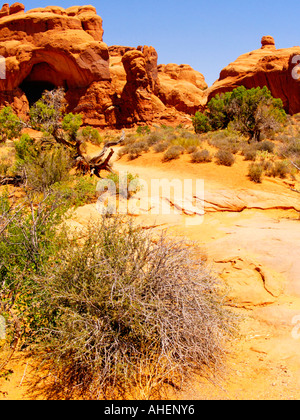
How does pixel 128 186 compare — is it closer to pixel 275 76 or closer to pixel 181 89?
pixel 275 76

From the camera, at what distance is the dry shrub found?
256cm

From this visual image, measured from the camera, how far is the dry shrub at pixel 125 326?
8.39ft

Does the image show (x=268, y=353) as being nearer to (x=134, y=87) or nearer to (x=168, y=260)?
(x=168, y=260)

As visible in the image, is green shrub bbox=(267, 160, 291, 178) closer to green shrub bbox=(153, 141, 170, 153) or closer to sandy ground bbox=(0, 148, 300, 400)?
sandy ground bbox=(0, 148, 300, 400)

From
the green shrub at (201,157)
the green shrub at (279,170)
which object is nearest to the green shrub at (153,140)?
the green shrub at (201,157)

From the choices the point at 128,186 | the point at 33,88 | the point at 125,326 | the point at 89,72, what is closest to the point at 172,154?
the point at 128,186

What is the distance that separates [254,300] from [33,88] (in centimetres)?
3237

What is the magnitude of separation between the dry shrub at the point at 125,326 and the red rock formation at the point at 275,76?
32.1m

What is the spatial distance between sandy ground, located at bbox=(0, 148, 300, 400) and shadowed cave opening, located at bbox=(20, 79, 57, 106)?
26544 millimetres

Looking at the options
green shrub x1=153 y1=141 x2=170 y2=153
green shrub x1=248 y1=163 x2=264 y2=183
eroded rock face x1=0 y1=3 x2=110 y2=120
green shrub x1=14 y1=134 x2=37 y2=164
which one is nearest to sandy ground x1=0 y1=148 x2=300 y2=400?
green shrub x1=248 y1=163 x2=264 y2=183

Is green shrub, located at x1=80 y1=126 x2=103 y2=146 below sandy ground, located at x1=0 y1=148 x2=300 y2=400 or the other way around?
the other way around

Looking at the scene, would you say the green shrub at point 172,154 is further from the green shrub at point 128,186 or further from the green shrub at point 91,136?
the green shrub at point 91,136

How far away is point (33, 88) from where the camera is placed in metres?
30.7
